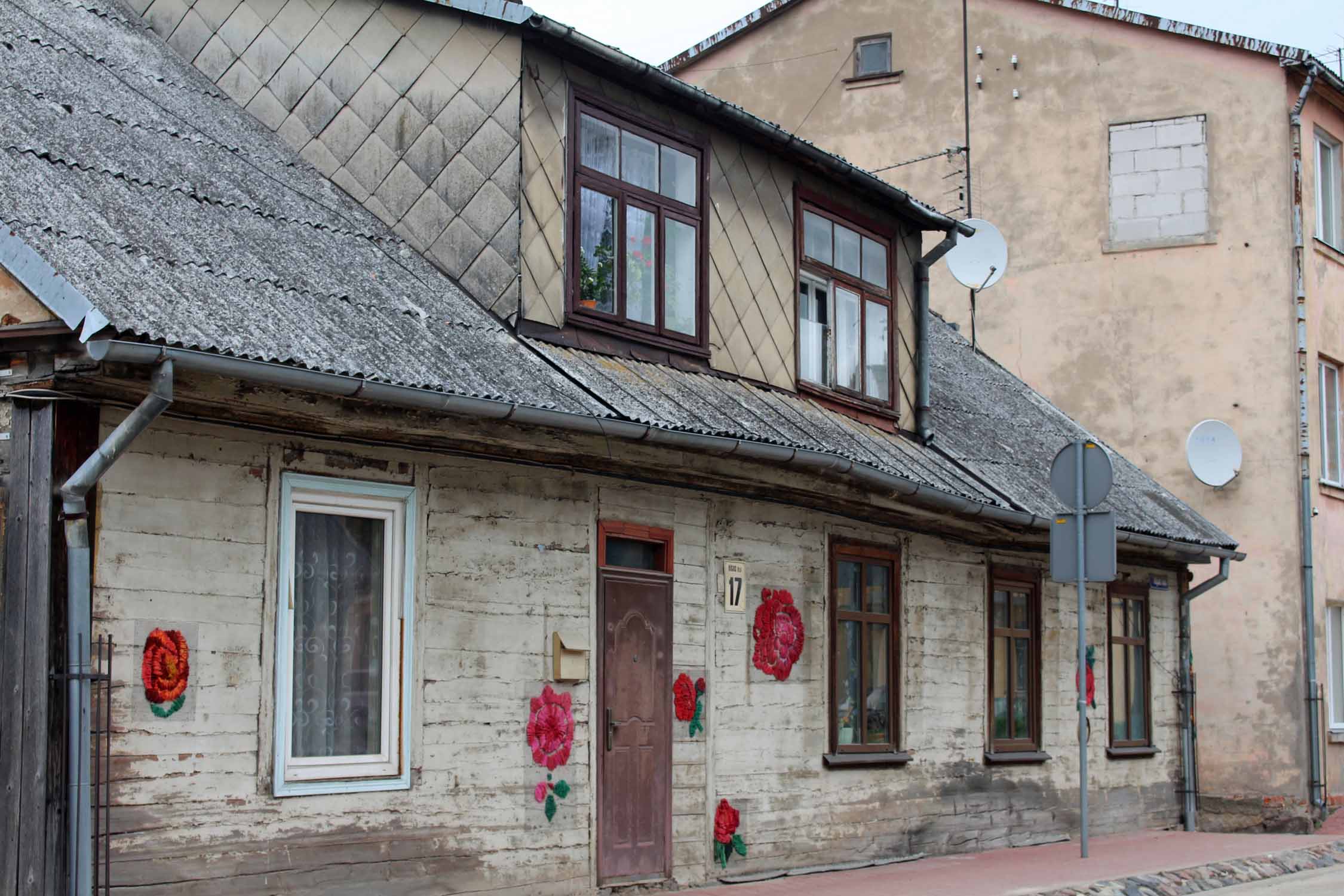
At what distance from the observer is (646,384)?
35.1ft

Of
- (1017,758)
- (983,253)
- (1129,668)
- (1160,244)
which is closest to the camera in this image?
(1017,758)

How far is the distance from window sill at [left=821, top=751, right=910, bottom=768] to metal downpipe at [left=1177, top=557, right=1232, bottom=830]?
18.5ft

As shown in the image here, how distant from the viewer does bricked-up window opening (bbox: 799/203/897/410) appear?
13273 mm

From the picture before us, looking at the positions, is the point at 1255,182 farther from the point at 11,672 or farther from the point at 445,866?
the point at 11,672

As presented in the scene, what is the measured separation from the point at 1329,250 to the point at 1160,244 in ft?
6.80

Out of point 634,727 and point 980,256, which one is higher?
point 980,256

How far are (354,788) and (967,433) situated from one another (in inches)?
321

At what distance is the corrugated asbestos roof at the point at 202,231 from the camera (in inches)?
308

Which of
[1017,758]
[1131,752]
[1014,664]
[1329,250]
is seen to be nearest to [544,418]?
[1017,758]

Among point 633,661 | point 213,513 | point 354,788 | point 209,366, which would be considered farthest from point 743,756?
point 209,366

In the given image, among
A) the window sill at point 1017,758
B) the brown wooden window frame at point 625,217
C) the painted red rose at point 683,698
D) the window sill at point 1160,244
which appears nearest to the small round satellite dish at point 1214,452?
the window sill at point 1160,244

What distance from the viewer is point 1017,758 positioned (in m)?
14.7

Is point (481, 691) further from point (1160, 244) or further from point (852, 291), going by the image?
point (1160, 244)

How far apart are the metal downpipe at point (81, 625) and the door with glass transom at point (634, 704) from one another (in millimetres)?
3623
